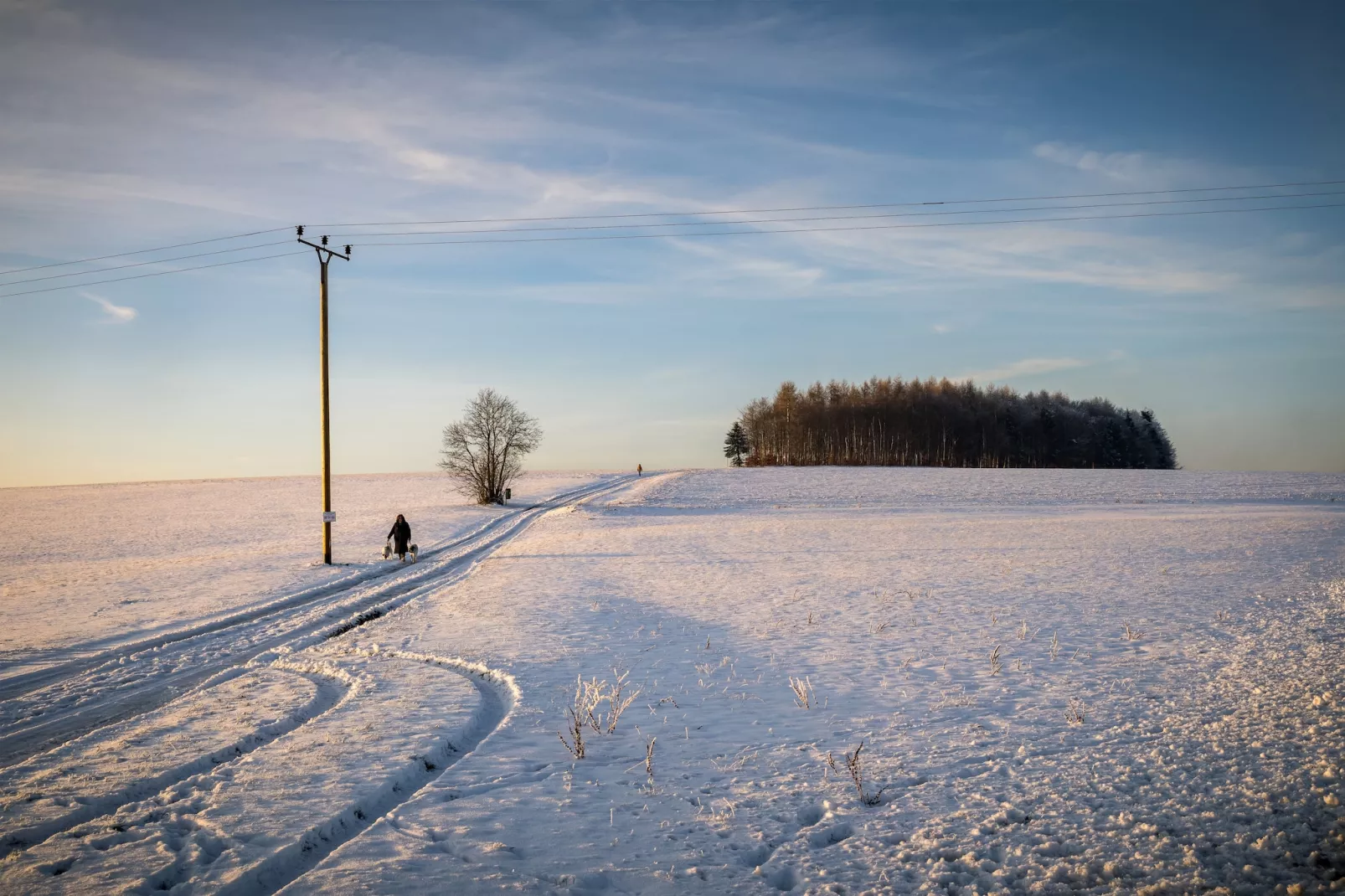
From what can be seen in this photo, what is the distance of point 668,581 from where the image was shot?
18.9 metres

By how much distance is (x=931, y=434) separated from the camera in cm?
10312

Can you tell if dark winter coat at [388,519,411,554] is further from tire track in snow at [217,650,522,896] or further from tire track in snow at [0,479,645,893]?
tire track in snow at [217,650,522,896]

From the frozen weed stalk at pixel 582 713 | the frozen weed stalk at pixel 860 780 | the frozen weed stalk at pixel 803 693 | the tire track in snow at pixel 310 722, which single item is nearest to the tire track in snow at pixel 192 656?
the tire track in snow at pixel 310 722

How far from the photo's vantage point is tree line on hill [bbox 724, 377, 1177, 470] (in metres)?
101

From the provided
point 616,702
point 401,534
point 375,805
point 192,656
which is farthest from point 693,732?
point 401,534

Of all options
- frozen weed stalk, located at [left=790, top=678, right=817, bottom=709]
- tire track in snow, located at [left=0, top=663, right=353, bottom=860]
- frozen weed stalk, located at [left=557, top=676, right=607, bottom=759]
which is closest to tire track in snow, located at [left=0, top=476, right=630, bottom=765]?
tire track in snow, located at [left=0, top=663, right=353, bottom=860]

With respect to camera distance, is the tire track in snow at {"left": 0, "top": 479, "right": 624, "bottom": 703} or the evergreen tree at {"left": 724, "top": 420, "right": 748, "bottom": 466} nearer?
the tire track in snow at {"left": 0, "top": 479, "right": 624, "bottom": 703}

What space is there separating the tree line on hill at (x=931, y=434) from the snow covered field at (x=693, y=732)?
81.3m

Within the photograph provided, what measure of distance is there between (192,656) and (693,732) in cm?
977

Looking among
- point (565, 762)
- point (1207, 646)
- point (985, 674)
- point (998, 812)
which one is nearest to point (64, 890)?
point (565, 762)

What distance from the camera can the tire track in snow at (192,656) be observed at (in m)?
8.59

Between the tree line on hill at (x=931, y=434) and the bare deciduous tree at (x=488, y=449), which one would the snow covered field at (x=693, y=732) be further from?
the tree line on hill at (x=931, y=434)

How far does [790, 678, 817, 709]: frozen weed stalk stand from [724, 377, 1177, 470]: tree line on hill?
87893 millimetres

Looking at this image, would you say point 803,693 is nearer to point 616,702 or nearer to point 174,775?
point 616,702
